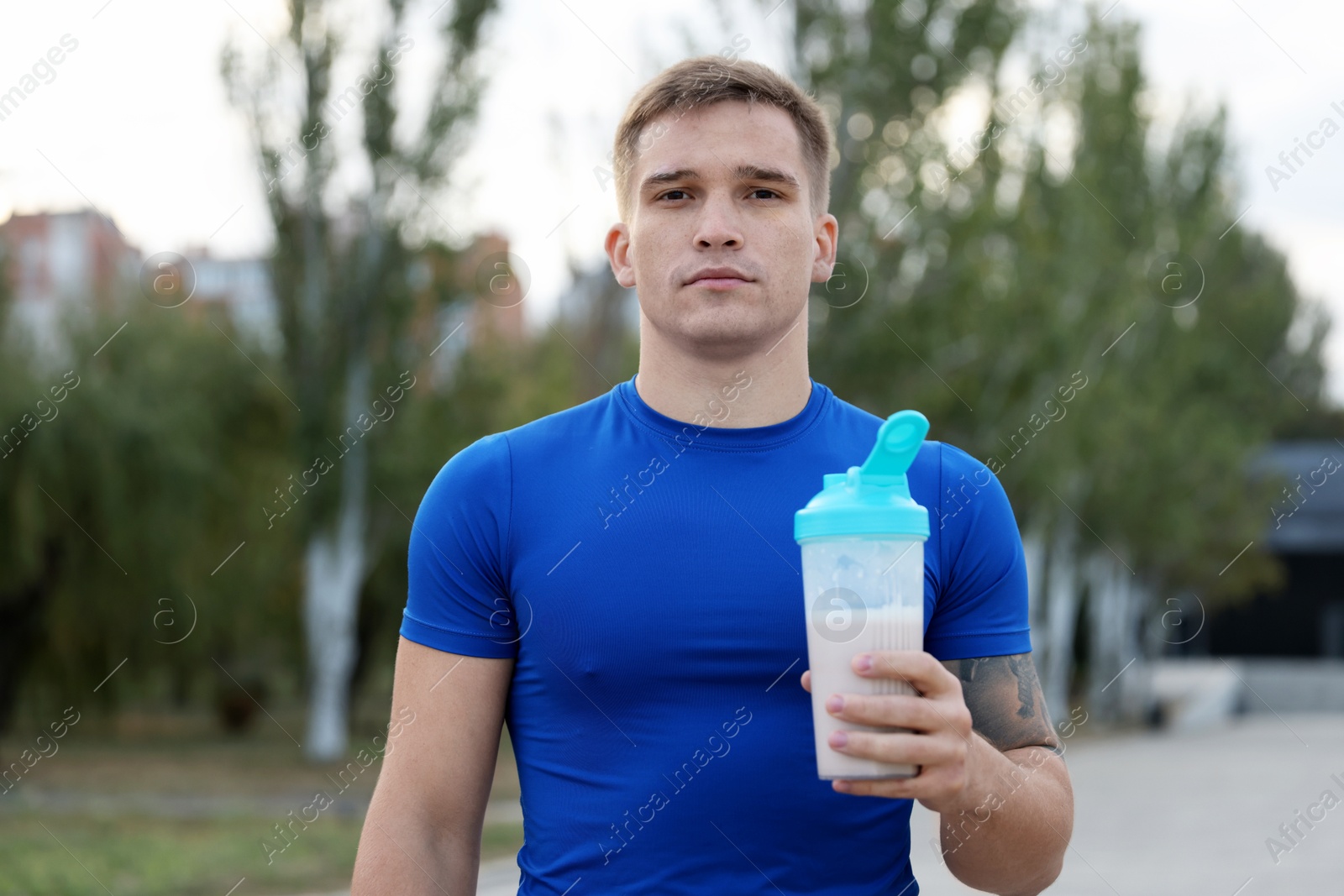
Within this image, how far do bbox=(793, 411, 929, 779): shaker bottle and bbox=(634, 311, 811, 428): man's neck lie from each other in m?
0.47

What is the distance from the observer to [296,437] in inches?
688

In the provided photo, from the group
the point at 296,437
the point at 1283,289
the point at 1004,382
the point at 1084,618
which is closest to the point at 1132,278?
the point at 1004,382

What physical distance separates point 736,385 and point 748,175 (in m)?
0.30

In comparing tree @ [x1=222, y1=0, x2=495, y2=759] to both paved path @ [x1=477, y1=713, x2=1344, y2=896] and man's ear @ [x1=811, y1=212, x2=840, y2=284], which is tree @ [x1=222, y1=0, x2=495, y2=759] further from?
man's ear @ [x1=811, y1=212, x2=840, y2=284]

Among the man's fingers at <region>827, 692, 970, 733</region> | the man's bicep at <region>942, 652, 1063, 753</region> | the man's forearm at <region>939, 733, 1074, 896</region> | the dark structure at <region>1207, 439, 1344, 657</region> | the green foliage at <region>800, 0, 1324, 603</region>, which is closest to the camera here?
the man's fingers at <region>827, 692, 970, 733</region>

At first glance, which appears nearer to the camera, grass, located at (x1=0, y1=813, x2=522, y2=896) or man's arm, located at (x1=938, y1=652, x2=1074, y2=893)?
man's arm, located at (x1=938, y1=652, x2=1074, y2=893)

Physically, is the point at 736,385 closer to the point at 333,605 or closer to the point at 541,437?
the point at 541,437

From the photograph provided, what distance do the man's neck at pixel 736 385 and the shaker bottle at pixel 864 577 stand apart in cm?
47

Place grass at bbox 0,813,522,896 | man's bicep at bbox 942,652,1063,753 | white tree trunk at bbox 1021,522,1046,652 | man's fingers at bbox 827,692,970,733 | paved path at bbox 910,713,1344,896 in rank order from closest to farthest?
man's fingers at bbox 827,692,970,733, man's bicep at bbox 942,652,1063,753, grass at bbox 0,813,522,896, paved path at bbox 910,713,1344,896, white tree trunk at bbox 1021,522,1046,652

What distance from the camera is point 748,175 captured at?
202cm

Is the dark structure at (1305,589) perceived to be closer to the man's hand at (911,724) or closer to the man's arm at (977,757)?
the man's arm at (977,757)

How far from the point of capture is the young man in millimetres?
1874

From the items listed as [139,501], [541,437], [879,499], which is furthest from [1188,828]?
[879,499]

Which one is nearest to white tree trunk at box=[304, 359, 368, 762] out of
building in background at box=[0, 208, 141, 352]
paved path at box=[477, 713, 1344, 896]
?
building in background at box=[0, 208, 141, 352]
